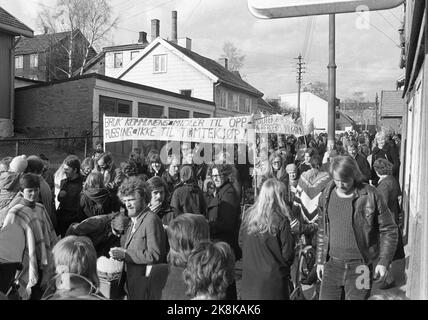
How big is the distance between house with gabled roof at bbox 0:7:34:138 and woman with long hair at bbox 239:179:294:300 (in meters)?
19.8

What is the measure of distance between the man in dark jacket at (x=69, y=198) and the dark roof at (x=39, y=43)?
115 ft

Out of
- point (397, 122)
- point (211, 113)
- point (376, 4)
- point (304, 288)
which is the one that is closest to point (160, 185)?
point (304, 288)

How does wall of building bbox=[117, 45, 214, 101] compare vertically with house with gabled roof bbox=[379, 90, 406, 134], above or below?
above

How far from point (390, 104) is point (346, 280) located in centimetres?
4024

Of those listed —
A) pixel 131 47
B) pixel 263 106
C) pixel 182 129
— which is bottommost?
pixel 182 129

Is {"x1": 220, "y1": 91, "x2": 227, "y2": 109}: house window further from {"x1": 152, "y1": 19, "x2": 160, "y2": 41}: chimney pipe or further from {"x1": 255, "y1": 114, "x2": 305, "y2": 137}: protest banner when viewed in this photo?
{"x1": 255, "y1": 114, "x2": 305, "y2": 137}: protest banner

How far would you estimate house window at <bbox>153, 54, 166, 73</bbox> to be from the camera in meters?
36.7

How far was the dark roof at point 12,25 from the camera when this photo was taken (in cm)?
2084

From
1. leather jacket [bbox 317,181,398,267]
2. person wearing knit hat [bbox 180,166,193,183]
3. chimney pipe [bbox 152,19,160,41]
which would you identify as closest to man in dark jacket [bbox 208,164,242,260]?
person wearing knit hat [bbox 180,166,193,183]

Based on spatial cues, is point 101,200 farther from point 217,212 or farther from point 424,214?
point 424,214

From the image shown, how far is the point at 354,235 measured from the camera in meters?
3.75

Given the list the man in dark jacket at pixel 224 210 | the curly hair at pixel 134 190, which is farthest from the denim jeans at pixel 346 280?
the man in dark jacket at pixel 224 210

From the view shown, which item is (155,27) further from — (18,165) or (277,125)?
(18,165)

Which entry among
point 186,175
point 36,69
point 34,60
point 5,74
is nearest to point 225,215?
point 186,175
